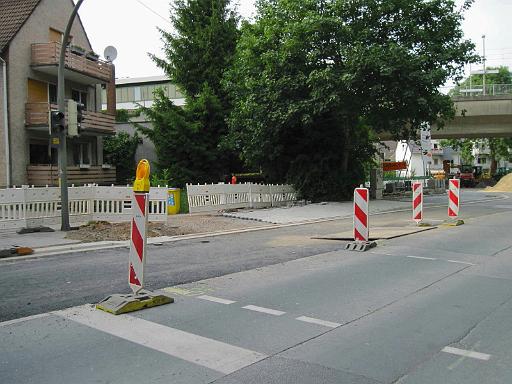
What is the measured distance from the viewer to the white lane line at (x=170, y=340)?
4.55m

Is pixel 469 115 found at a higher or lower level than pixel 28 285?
higher

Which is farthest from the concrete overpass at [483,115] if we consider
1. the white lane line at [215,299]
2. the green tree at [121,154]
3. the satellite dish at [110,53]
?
the white lane line at [215,299]

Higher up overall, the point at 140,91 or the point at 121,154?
the point at 140,91

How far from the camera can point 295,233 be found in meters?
14.3

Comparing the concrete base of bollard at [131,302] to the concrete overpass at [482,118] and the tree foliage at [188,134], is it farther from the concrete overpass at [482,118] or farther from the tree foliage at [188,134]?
the concrete overpass at [482,118]

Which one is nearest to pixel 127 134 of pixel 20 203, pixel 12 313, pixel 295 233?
pixel 20 203

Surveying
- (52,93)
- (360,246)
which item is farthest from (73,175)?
(360,246)

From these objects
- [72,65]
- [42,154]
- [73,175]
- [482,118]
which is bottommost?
[73,175]

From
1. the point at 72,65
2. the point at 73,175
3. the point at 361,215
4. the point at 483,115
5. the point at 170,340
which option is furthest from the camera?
the point at 483,115

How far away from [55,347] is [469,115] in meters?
41.5

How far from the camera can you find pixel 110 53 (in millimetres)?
31141

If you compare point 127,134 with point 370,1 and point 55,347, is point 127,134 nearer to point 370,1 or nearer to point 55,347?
point 370,1

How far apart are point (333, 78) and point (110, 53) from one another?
16669mm

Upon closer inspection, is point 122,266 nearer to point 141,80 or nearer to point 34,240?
point 34,240
